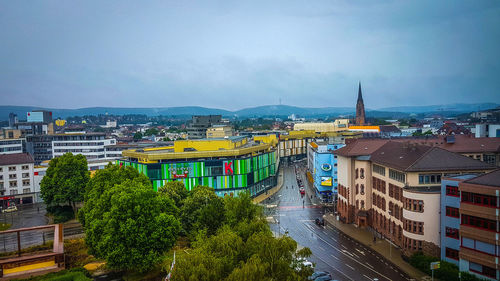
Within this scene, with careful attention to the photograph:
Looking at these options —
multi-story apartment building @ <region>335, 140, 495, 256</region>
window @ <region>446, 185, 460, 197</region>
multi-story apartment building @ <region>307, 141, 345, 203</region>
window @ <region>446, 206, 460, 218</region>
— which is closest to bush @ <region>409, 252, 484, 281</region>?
multi-story apartment building @ <region>335, 140, 495, 256</region>

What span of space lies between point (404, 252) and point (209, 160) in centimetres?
4922

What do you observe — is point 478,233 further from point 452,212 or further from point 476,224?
point 452,212

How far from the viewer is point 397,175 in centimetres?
5500

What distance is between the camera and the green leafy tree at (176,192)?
61156 mm

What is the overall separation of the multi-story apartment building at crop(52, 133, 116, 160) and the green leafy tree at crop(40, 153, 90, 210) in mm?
58616

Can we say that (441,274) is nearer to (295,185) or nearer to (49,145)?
(295,185)

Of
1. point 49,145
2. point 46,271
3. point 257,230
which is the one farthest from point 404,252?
point 49,145

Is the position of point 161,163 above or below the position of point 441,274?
above

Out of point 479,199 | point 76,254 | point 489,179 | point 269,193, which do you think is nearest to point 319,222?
point 479,199

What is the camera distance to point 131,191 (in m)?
46.7

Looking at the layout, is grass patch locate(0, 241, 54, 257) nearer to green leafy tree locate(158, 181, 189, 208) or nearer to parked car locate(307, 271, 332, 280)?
green leafy tree locate(158, 181, 189, 208)

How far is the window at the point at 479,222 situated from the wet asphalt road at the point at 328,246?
9265 mm

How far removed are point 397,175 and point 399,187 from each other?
179cm

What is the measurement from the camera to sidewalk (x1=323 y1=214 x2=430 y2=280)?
153ft
